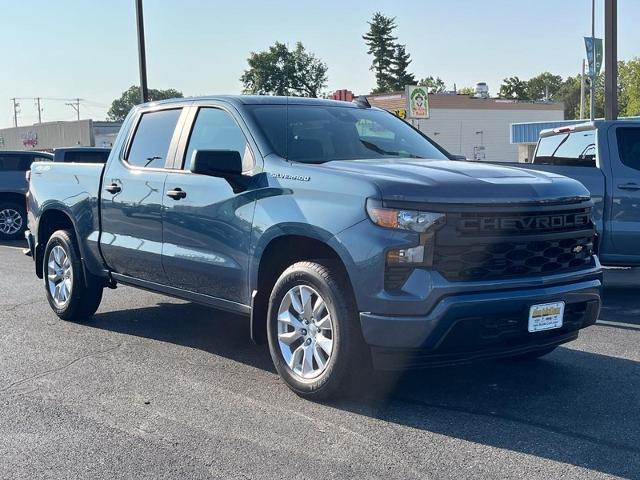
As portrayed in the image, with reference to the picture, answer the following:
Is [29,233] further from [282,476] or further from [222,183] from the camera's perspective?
[282,476]

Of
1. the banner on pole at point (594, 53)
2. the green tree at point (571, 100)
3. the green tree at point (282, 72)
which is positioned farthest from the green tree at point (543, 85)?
the banner on pole at point (594, 53)

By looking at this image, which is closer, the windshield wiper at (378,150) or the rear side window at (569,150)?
the windshield wiper at (378,150)

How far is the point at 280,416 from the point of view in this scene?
4855mm

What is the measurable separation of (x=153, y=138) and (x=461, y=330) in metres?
3.38

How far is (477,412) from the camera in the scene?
489cm

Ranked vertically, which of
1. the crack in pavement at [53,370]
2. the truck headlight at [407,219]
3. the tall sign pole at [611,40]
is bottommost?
the crack in pavement at [53,370]

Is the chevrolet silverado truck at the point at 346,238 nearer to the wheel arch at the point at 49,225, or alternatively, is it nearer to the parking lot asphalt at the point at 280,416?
the parking lot asphalt at the point at 280,416

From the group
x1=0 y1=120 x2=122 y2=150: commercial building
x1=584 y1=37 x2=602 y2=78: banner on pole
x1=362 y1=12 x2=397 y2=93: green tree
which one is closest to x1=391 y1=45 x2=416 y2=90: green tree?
x1=362 y1=12 x2=397 y2=93: green tree

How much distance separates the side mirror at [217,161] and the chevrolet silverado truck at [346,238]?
0.01 metres

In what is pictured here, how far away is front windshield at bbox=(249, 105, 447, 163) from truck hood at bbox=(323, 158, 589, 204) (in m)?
0.38

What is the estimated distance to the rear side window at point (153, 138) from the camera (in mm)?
6586

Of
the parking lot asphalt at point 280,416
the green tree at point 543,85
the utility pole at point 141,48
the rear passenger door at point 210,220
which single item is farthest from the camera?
the green tree at point 543,85

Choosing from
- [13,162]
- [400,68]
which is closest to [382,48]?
[400,68]

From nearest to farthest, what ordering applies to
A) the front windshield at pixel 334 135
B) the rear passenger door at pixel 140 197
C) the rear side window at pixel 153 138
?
the front windshield at pixel 334 135 → the rear passenger door at pixel 140 197 → the rear side window at pixel 153 138
